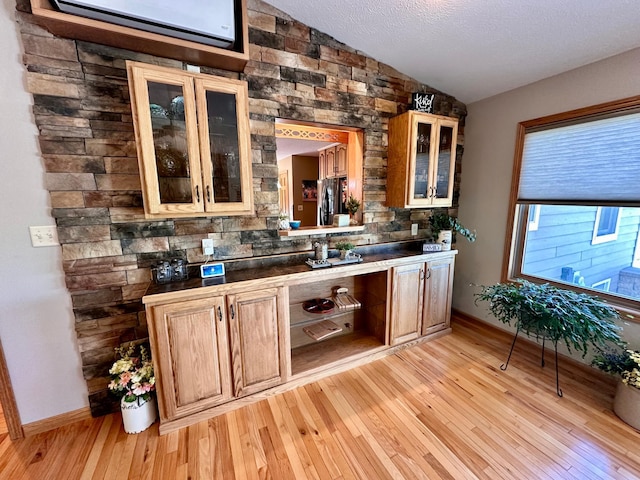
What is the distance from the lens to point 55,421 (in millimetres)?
1757

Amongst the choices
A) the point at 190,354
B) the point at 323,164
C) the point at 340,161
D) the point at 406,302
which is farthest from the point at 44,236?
the point at 323,164

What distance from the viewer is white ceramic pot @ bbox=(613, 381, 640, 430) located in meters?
1.67

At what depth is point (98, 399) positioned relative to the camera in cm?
184

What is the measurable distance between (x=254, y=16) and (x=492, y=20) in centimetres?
168

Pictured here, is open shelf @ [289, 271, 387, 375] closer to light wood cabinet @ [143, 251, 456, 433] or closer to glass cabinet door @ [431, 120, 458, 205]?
light wood cabinet @ [143, 251, 456, 433]

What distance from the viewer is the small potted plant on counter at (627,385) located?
168cm

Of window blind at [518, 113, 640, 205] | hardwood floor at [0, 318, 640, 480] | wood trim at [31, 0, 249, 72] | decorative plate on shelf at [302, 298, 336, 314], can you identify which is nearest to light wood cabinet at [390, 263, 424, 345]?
hardwood floor at [0, 318, 640, 480]

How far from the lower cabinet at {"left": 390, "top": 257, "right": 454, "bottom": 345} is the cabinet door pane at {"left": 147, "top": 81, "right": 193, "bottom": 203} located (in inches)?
72.6

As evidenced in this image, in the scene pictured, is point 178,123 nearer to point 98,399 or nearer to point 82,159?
point 82,159

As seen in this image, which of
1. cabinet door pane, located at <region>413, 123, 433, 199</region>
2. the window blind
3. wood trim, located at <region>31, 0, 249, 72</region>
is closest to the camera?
wood trim, located at <region>31, 0, 249, 72</region>

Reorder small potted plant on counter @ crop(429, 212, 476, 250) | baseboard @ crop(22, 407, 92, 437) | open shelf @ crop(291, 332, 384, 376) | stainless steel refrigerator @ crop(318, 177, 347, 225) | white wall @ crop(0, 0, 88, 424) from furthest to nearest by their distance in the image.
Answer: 1. stainless steel refrigerator @ crop(318, 177, 347, 225)
2. small potted plant on counter @ crop(429, 212, 476, 250)
3. open shelf @ crop(291, 332, 384, 376)
4. baseboard @ crop(22, 407, 92, 437)
5. white wall @ crop(0, 0, 88, 424)

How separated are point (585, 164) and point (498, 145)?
769 mm

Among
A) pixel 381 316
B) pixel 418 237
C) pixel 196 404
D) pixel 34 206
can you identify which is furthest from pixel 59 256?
pixel 418 237

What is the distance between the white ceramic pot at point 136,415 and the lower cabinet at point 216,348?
141 mm
